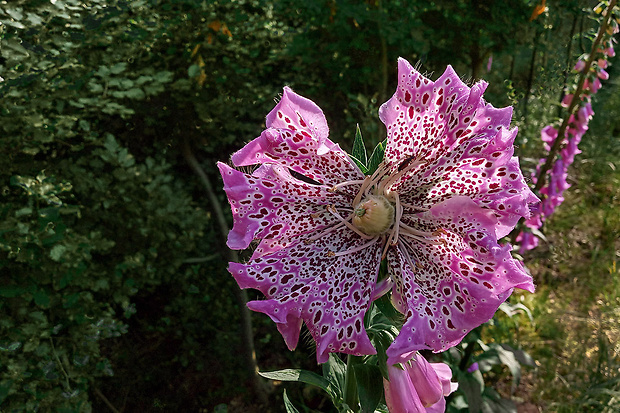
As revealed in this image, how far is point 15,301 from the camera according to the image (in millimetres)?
1605

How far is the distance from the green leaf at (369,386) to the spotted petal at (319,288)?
0.17 m

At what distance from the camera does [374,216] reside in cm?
78

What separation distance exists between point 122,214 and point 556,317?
2.62m

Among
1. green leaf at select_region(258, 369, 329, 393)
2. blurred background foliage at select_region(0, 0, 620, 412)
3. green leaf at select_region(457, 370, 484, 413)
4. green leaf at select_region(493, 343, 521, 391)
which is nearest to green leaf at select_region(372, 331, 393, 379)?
green leaf at select_region(258, 369, 329, 393)

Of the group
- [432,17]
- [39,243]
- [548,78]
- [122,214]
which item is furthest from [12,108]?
[432,17]

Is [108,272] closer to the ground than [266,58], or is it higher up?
closer to the ground

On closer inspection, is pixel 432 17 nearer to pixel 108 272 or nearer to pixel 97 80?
pixel 97 80

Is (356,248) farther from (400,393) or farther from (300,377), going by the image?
(300,377)

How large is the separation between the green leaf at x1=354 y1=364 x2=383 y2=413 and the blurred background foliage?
109 centimetres

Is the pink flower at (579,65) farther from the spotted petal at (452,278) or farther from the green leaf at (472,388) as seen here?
Answer: the spotted petal at (452,278)

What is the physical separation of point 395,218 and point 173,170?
6.28 feet

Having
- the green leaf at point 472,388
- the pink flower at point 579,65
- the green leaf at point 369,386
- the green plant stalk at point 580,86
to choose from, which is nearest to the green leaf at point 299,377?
the green leaf at point 369,386

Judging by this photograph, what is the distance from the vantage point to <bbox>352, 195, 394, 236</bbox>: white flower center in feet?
2.56

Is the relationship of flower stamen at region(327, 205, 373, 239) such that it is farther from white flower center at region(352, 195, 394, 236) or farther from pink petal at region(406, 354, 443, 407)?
pink petal at region(406, 354, 443, 407)
